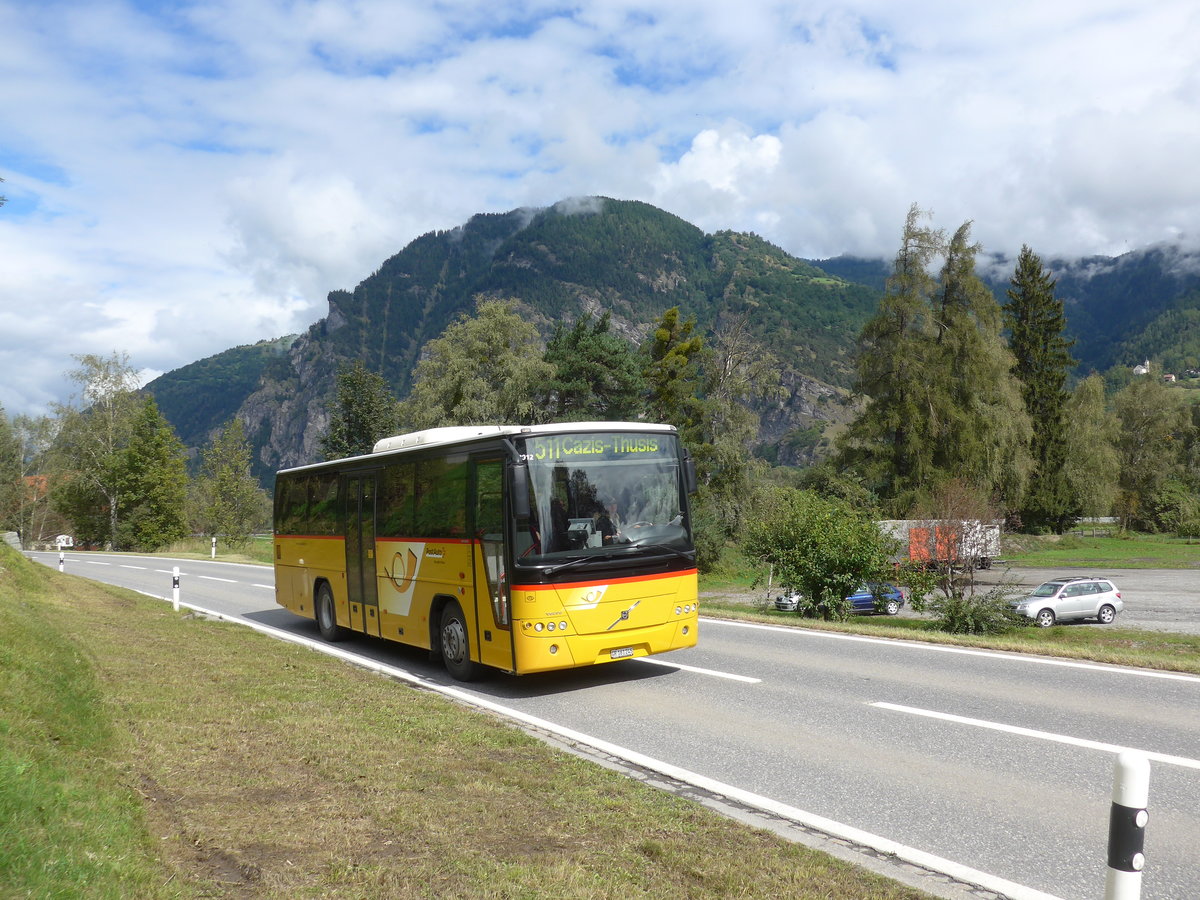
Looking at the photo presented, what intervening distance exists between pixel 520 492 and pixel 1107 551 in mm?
63935

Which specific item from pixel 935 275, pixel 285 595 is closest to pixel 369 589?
pixel 285 595

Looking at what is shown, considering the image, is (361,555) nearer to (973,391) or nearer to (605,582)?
(605,582)

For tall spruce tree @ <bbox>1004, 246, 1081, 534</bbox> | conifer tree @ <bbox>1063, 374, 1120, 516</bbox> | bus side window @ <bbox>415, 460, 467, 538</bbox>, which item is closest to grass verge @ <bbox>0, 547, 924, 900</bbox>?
bus side window @ <bbox>415, 460, 467, 538</bbox>

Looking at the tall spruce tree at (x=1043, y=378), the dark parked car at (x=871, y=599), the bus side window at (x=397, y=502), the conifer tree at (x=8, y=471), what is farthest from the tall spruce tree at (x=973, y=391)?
the conifer tree at (x=8, y=471)

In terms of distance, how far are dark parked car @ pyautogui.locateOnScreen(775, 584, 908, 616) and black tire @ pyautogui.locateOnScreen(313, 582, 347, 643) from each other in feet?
30.5

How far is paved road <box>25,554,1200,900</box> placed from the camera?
17.3ft

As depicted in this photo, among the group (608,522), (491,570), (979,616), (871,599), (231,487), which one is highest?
(231,487)

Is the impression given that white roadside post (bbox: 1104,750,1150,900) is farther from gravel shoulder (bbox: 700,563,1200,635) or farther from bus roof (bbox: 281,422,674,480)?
gravel shoulder (bbox: 700,563,1200,635)

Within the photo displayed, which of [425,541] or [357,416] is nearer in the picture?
[425,541]

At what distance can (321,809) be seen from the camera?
562 centimetres

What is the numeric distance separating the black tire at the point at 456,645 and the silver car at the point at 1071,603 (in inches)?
875

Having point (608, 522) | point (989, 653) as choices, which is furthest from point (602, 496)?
point (989, 653)

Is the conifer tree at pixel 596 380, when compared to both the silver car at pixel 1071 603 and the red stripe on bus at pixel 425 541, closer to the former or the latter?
the silver car at pixel 1071 603

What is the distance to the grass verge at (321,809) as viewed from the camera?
437cm
